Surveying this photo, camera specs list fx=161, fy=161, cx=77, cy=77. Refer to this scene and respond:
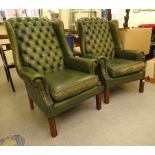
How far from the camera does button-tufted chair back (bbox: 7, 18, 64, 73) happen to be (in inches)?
71.4

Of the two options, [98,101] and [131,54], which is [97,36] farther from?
[98,101]

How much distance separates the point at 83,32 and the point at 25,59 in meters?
0.90

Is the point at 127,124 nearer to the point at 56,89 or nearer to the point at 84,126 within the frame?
the point at 84,126

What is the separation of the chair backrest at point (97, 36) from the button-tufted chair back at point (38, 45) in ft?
1.29

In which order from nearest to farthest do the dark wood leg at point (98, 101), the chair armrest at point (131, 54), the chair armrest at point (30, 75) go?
the chair armrest at point (30, 75) < the dark wood leg at point (98, 101) < the chair armrest at point (131, 54)

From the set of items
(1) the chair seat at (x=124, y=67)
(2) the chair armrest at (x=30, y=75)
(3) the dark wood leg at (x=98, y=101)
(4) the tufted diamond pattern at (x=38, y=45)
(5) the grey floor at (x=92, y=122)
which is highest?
(4) the tufted diamond pattern at (x=38, y=45)

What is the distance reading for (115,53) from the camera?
2.53 m

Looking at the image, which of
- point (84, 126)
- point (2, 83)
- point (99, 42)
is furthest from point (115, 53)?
point (2, 83)

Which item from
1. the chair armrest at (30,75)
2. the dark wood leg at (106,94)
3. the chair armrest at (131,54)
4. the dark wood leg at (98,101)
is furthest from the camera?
the chair armrest at (131,54)

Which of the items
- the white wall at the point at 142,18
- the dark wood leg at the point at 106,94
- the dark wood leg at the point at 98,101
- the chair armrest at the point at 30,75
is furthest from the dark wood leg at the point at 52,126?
the white wall at the point at 142,18

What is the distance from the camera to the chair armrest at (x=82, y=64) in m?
1.78

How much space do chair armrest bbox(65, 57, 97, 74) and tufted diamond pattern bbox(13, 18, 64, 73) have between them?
0.40 feet

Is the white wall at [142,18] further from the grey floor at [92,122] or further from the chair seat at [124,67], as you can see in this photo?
the grey floor at [92,122]
